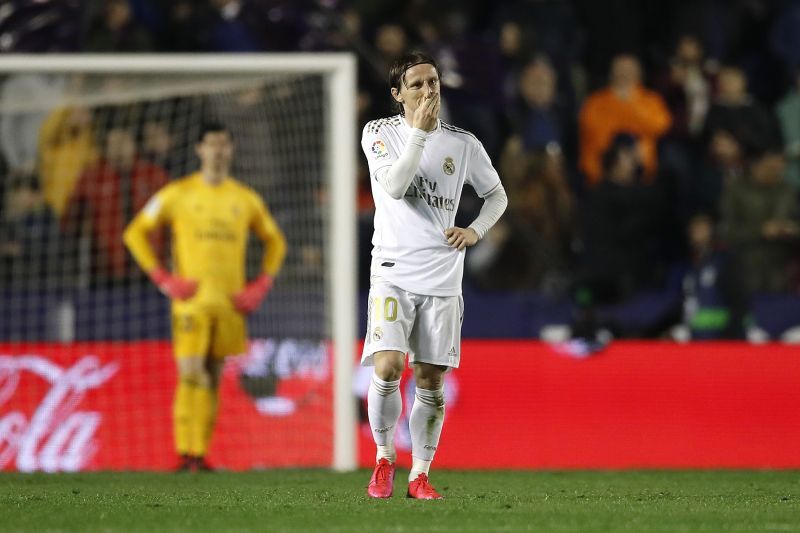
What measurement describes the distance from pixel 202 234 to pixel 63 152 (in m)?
2.10

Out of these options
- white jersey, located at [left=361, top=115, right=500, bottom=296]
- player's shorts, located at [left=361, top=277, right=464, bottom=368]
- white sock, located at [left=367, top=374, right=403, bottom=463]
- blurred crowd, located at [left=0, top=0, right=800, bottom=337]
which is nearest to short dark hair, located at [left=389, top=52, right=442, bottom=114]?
white jersey, located at [left=361, top=115, right=500, bottom=296]

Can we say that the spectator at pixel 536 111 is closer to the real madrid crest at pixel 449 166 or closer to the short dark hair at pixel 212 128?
the short dark hair at pixel 212 128

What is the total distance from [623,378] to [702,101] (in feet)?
14.9

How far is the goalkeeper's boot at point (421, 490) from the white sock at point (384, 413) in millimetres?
137

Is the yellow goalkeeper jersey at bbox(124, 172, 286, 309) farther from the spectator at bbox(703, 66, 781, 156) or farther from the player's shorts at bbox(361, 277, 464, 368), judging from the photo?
the spectator at bbox(703, 66, 781, 156)

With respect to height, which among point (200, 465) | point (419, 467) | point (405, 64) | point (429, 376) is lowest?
point (200, 465)

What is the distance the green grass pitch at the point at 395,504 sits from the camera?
543 centimetres

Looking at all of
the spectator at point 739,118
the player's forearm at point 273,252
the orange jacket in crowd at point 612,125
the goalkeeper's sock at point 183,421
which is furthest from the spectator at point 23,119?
the spectator at point 739,118

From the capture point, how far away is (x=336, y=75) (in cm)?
1007

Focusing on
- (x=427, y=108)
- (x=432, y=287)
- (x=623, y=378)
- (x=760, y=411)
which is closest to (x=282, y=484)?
(x=432, y=287)

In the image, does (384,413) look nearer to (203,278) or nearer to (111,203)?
(203,278)

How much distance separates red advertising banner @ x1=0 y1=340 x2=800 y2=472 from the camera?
1028 cm

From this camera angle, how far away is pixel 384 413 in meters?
6.50

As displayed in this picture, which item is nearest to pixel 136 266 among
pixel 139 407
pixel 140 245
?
pixel 139 407
